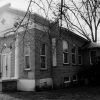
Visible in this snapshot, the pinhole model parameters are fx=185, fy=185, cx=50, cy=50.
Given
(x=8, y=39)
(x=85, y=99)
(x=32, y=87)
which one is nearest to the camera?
(x=85, y=99)

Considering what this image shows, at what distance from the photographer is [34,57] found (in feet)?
45.9

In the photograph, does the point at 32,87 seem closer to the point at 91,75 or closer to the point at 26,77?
the point at 26,77

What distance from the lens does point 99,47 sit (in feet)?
63.0

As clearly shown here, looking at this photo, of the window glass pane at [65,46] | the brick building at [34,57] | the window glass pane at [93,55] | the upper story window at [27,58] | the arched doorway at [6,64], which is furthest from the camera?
the window glass pane at [93,55]

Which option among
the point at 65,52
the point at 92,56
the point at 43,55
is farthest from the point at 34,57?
the point at 92,56

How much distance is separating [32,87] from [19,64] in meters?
2.34

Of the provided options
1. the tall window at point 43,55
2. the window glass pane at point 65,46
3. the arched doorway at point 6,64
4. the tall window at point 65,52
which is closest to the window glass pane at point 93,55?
the tall window at point 65,52

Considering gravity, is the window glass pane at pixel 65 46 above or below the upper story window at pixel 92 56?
above

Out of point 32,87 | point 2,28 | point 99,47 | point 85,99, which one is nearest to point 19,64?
point 32,87

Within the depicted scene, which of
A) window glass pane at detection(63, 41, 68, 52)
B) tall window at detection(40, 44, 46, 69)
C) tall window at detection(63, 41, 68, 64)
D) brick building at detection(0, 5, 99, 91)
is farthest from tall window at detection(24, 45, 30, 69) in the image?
window glass pane at detection(63, 41, 68, 52)

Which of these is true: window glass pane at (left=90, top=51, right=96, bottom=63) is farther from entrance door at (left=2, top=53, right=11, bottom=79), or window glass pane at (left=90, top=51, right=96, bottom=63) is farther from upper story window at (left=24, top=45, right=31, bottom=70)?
entrance door at (left=2, top=53, right=11, bottom=79)

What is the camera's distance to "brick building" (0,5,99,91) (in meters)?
13.9

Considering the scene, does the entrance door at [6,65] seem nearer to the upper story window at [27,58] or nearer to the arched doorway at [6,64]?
the arched doorway at [6,64]

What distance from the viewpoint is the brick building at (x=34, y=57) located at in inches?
547
